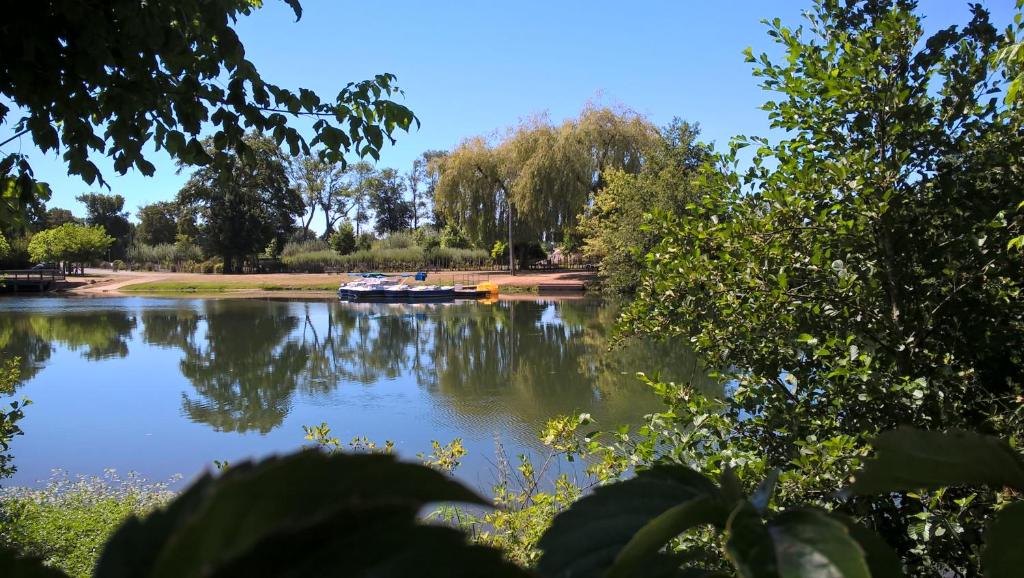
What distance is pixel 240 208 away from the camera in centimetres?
5319

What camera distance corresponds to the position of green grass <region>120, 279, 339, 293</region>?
43562mm

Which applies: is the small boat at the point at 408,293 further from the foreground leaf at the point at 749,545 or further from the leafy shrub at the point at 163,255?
the foreground leaf at the point at 749,545

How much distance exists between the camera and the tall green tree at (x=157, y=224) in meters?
69.4

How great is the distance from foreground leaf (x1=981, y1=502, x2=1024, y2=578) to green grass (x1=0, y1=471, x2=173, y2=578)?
4.88m

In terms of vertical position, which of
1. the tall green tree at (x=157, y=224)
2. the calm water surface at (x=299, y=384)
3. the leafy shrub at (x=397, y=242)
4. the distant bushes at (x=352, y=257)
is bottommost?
the calm water surface at (x=299, y=384)

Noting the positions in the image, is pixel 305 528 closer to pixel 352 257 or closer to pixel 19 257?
pixel 352 257

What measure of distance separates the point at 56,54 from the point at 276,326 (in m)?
23.5

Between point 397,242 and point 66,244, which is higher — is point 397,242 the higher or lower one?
the lower one

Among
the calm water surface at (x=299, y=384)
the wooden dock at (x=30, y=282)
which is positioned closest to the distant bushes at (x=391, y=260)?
the wooden dock at (x=30, y=282)

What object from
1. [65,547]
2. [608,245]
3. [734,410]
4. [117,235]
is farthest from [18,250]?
[734,410]

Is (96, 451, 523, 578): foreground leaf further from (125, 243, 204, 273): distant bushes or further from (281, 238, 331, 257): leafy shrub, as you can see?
(125, 243, 204, 273): distant bushes

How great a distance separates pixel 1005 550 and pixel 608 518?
249 millimetres

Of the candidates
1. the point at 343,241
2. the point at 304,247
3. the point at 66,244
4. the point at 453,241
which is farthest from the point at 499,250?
the point at 66,244

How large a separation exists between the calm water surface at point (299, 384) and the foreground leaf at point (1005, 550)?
259 inches
